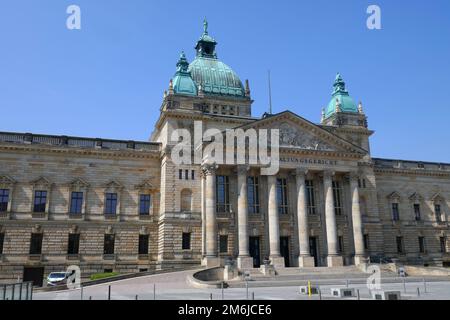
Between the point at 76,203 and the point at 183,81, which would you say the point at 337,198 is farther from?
the point at 76,203

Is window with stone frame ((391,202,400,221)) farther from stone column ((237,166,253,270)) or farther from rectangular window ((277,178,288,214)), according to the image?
stone column ((237,166,253,270))

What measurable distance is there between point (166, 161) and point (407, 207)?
35576mm

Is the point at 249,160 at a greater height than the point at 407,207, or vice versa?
the point at 249,160

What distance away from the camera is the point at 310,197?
166ft

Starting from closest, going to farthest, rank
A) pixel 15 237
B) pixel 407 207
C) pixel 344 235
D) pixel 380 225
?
pixel 15 237 → pixel 344 235 → pixel 380 225 → pixel 407 207

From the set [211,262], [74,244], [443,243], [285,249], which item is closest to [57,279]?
[74,244]

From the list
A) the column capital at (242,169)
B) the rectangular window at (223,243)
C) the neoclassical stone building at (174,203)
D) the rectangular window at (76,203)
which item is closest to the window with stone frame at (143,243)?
the neoclassical stone building at (174,203)

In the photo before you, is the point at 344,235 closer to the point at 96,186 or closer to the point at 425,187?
the point at 425,187

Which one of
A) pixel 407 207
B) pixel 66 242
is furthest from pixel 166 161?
pixel 407 207

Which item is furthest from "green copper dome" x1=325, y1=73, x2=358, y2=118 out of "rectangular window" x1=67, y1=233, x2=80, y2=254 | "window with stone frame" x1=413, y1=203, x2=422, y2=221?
"rectangular window" x1=67, y1=233, x2=80, y2=254

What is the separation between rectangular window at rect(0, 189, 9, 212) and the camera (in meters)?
44.4
